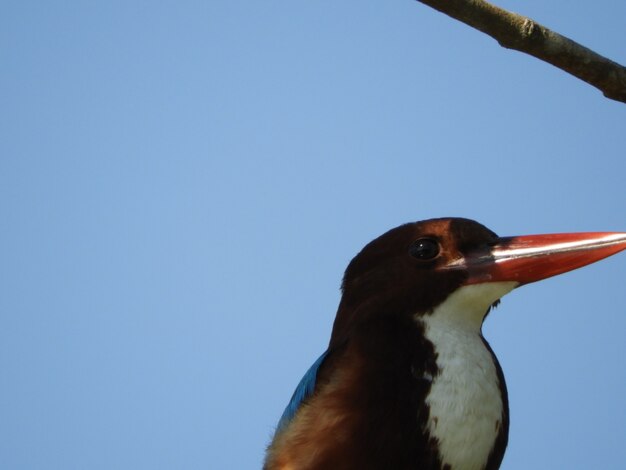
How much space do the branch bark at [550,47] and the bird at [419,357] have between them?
2.46 feet

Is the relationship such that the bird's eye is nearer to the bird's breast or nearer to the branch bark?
the bird's breast

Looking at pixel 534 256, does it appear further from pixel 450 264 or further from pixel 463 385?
pixel 463 385

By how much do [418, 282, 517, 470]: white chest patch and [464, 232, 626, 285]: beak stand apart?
0.23 ft

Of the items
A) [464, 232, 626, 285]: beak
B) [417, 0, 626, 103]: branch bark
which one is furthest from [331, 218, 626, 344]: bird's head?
[417, 0, 626, 103]: branch bark

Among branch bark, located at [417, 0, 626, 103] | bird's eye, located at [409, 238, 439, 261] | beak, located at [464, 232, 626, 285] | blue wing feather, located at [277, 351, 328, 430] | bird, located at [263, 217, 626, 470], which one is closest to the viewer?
branch bark, located at [417, 0, 626, 103]

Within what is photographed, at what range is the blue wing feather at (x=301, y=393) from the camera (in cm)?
432

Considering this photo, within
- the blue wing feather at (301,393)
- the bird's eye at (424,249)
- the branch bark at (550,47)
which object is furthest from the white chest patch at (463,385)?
the branch bark at (550,47)

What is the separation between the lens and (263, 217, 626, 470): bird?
12.8 feet

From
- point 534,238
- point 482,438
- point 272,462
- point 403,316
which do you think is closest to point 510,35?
point 534,238

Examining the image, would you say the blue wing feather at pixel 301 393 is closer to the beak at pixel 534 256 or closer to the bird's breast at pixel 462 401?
the bird's breast at pixel 462 401

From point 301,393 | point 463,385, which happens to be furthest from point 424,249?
point 301,393

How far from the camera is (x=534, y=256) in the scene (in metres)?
4.33

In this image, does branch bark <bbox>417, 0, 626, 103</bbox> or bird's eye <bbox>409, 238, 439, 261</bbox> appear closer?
branch bark <bbox>417, 0, 626, 103</bbox>

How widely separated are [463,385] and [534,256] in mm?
756
